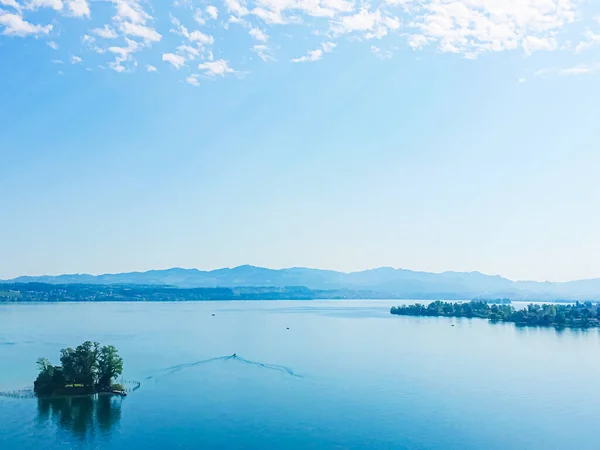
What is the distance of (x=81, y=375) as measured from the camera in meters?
27.4

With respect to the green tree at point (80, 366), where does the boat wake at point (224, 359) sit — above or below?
below

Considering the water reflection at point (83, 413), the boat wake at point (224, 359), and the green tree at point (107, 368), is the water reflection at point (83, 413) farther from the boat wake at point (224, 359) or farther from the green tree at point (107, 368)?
the boat wake at point (224, 359)

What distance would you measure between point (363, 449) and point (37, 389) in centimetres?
1681

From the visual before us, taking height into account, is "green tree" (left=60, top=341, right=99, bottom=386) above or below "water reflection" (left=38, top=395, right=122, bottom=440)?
above

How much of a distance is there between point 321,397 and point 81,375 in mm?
11980

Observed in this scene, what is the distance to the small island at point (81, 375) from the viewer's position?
27.1 metres

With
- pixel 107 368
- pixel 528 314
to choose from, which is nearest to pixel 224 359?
pixel 107 368

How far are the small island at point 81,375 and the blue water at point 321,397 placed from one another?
48.0 inches

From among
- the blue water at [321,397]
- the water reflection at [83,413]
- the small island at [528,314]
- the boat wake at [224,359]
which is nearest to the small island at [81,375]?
the water reflection at [83,413]

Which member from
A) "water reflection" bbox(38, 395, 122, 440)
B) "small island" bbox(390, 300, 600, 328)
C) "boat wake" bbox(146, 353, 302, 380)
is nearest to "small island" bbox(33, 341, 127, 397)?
"water reflection" bbox(38, 395, 122, 440)

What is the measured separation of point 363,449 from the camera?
2003 cm

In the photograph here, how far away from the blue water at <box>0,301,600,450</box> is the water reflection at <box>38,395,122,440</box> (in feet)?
0.28

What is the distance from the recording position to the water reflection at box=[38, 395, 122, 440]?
22.5 metres

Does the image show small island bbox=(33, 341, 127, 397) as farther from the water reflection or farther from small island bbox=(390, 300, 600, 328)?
small island bbox=(390, 300, 600, 328)
